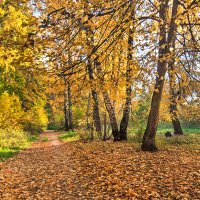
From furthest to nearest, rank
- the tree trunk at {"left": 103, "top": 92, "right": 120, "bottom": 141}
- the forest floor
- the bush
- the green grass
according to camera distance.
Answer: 1. the green grass
2. the bush
3. the tree trunk at {"left": 103, "top": 92, "right": 120, "bottom": 141}
4. the forest floor

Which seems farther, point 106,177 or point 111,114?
point 111,114

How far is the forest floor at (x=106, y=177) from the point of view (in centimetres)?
727

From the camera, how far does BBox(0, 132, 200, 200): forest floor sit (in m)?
7.27

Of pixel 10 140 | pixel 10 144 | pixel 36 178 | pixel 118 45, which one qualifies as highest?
pixel 118 45

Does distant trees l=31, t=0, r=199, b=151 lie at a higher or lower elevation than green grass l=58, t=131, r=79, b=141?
higher

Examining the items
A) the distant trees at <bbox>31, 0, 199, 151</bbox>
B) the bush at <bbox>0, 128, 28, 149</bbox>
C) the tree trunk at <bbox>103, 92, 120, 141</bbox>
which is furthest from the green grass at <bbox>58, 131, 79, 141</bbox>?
the tree trunk at <bbox>103, 92, 120, 141</bbox>

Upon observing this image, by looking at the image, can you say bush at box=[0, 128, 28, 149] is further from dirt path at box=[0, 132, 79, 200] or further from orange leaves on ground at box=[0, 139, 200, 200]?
orange leaves on ground at box=[0, 139, 200, 200]

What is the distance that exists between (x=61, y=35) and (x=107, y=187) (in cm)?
406

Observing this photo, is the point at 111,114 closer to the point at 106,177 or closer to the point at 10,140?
the point at 10,140

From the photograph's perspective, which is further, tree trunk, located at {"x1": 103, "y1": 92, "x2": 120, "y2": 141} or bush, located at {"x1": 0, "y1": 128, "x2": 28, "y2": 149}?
bush, located at {"x1": 0, "y1": 128, "x2": 28, "y2": 149}

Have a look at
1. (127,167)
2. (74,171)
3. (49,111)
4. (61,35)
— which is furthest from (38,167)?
(49,111)

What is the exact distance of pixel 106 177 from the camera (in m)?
8.76

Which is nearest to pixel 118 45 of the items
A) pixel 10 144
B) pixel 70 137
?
pixel 10 144

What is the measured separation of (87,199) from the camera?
7.16m
